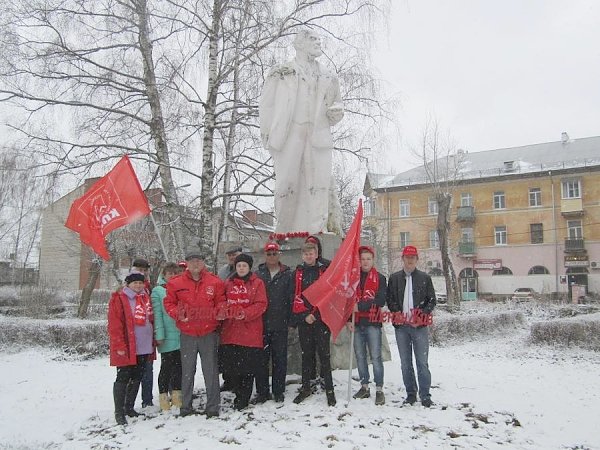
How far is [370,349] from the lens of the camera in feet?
18.2

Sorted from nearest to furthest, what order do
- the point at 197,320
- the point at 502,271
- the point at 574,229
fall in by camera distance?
the point at 197,320 → the point at 574,229 → the point at 502,271

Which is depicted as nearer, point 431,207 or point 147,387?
point 147,387

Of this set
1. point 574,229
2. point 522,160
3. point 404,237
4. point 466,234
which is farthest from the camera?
point 404,237

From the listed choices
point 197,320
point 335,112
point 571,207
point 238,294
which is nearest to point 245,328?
point 238,294

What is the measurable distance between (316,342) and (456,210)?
35.1m

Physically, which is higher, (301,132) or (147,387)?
(301,132)

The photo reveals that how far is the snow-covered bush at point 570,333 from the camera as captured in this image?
11516 mm

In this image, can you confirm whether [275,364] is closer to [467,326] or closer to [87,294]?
[467,326]

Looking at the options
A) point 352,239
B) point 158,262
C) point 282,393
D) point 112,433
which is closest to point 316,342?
point 282,393

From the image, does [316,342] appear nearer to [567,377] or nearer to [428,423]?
[428,423]

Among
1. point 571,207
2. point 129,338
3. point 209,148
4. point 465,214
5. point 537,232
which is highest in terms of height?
point 571,207

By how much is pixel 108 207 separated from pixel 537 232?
116 feet

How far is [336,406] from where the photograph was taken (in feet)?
17.1

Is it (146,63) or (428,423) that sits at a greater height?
(146,63)
